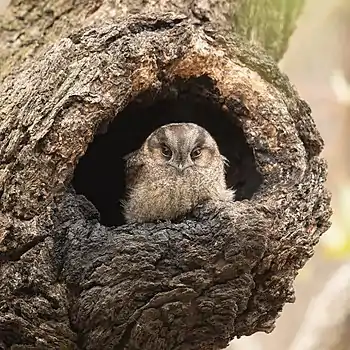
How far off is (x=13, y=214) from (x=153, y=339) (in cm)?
62

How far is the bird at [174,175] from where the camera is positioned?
3084 millimetres

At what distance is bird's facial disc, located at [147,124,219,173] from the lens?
10.7 ft

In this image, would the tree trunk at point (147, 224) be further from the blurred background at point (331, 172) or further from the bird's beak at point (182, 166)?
the blurred background at point (331, 172)

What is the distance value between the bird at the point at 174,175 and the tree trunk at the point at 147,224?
171mm

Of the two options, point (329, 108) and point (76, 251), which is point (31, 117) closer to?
point (76, 251)

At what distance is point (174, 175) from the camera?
3.24m

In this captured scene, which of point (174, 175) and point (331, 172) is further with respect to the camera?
→ point (331, 172)

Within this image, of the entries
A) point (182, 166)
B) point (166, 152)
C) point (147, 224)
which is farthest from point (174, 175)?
point (147, 224)

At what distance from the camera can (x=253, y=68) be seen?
298 centimetres

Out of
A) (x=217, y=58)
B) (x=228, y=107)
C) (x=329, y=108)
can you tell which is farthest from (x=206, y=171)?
(x=329, y=108)

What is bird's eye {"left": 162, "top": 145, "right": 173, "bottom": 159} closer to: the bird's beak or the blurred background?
the bird's beak

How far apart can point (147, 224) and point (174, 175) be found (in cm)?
63

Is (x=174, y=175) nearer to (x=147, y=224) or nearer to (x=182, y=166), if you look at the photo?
(x=182, y=166)

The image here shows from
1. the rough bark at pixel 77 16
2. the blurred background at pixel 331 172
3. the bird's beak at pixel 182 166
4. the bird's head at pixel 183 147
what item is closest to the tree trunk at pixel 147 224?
the rough bark at pixel 77 16
